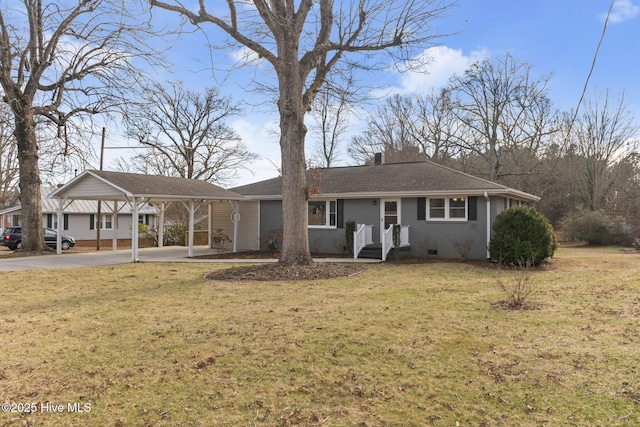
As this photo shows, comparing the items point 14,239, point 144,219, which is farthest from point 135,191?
point 144,219

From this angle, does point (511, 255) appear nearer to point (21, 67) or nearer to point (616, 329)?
point (616, 329)

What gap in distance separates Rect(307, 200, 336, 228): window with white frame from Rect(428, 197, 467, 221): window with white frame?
3.96m

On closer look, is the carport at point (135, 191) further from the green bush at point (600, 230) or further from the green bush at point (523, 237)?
the green bush at point (600, 230)

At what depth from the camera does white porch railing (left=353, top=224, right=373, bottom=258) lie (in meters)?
15.2

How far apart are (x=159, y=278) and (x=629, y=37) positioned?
1136 centimetres

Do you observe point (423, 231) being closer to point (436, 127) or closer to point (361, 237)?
point (361, 237)

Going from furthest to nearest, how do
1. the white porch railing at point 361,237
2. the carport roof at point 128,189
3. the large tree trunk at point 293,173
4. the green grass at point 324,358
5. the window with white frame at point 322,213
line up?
the window with white frame at point 322,213, the carport roof at point 128,189, the white porch railing at point 361,237, the large tree trunk at point 293,173, the green grass at point 324,358

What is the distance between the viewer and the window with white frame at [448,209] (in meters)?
15.0

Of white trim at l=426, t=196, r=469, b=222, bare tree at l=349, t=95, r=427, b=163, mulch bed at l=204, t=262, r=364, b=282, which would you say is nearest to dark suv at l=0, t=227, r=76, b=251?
mulch bed at l=204, t=262, r=364, b=282

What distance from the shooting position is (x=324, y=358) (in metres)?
4.69

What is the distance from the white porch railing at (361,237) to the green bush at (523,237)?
4623 millimetres

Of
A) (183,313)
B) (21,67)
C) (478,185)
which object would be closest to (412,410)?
(183,313)

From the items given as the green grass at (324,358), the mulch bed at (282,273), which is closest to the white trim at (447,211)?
the mulch bed at (282,273)

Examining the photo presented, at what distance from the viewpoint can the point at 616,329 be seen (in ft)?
18.7
